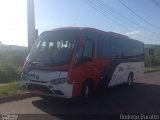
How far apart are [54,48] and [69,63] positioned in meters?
1.12

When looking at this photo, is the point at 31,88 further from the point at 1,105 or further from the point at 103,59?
the point at 103,59

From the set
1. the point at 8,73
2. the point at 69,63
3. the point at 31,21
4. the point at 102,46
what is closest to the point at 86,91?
the point at 69,63

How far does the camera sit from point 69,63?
1070 centimetres

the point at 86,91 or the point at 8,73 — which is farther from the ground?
the point at 8,73

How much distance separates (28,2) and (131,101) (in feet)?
23.9

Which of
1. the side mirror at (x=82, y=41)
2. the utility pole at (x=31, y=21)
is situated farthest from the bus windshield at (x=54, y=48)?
the utility pole at (x=31, y=21)

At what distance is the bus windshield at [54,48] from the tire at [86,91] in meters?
1.52

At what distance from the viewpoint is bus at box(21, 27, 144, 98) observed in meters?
10.6

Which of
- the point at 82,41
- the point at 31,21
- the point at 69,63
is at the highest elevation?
the point at 31,21

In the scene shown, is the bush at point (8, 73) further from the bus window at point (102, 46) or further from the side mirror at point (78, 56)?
the side mirror at point (78, 56)

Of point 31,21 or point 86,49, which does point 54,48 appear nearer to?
point 86,49

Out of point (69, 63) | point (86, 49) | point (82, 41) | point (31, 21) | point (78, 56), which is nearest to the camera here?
point (69, 63)

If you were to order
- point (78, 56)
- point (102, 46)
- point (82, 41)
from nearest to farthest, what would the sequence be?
point (78, 56)
point (82, 41)
point (102, 46)

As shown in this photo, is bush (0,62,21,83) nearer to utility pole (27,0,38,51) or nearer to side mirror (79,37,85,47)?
utility pole (27,0,38,51)
